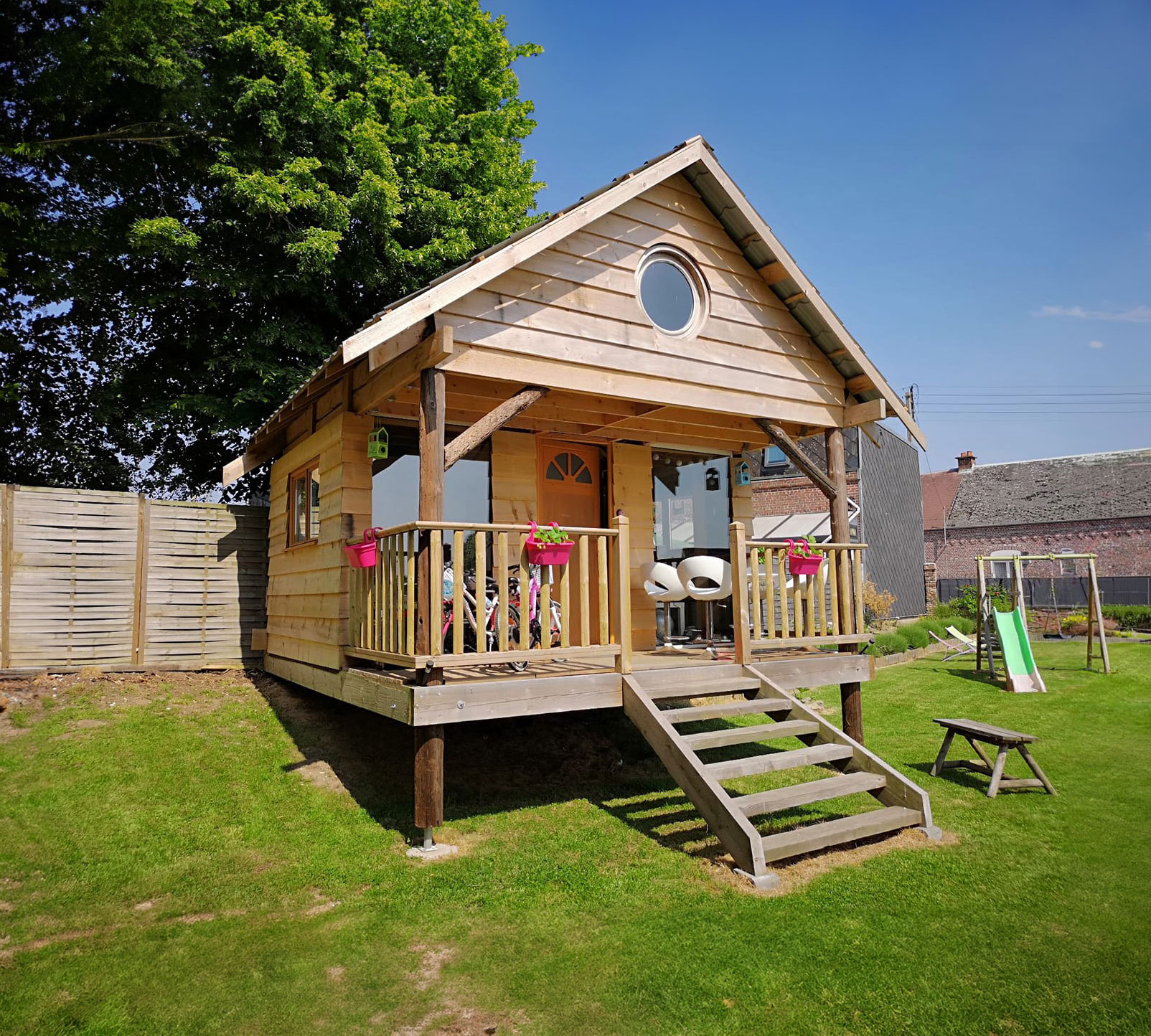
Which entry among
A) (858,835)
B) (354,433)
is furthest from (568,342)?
(858,835)

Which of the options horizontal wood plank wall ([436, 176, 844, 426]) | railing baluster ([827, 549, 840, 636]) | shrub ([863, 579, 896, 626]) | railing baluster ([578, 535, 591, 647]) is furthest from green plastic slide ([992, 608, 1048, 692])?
railing baluster ([578, 535, 591, 647])

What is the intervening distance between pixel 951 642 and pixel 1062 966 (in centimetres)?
1649

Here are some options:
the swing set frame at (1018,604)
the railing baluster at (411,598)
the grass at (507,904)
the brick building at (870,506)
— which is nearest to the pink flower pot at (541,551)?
the railing baluster at (411,598)

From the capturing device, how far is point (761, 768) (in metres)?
5.62

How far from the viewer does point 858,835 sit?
17.8ft

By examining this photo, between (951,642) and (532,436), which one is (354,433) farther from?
(951,642)

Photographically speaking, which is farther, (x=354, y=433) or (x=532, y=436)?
(x=532, y=436)

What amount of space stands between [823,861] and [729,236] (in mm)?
6128

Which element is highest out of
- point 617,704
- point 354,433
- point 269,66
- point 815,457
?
point 269,66

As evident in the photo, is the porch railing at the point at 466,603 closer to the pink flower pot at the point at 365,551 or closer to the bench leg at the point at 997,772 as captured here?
the pink flower pot at the point at 365,551

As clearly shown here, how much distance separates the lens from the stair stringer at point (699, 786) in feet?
16.2

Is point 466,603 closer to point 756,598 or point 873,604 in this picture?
point 756,598

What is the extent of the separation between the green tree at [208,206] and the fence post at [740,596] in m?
9.15

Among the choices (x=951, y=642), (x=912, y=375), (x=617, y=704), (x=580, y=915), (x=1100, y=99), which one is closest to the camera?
(x=580, y=915)
